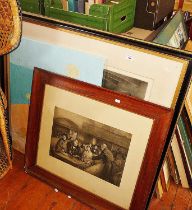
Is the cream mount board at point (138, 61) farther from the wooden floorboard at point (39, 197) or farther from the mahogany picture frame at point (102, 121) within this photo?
the wooden floorboard at point (39, 197)

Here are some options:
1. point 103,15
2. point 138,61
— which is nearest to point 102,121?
point 138,61

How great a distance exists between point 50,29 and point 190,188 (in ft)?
3.37

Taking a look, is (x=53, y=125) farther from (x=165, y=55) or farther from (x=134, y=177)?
(x=165, y=55)

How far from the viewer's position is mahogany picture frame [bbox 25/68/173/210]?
3.66 ft

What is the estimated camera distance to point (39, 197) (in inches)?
54.9

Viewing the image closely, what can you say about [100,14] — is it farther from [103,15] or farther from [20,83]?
[20,83]

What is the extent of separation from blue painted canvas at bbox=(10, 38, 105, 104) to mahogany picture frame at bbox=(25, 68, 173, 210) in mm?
54

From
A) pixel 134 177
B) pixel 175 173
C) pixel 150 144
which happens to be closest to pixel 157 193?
pixel 175 173

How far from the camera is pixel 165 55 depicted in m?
1.05

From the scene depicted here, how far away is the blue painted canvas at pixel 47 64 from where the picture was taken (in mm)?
1212

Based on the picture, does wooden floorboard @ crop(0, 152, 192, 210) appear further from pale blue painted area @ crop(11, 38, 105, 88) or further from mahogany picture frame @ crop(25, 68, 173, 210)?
pale blue painted area @ crop(11, 38, 105, 88)

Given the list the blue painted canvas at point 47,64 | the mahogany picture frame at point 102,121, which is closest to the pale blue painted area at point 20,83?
the blue painted canvas at point 47,64

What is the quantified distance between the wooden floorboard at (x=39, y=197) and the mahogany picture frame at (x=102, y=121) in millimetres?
37

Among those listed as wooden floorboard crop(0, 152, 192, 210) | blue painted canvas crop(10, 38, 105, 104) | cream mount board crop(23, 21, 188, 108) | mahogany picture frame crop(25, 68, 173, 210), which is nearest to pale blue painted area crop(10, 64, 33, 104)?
blue painted canvas crop(10, 38, 105, 104)
